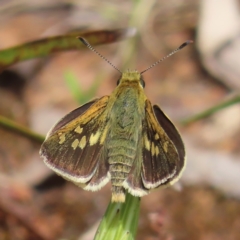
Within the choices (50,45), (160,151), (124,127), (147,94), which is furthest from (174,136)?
(147,94)

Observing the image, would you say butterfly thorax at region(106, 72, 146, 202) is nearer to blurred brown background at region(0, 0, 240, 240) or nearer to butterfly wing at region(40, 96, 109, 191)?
butterfly wing at region(40, 96, 109, 191)

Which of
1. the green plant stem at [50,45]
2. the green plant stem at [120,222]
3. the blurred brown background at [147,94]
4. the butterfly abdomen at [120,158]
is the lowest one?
the green plant stem at [120,222]

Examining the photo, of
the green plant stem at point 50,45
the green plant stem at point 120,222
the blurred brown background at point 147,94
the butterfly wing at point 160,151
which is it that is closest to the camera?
the green plant stem at point 120,222

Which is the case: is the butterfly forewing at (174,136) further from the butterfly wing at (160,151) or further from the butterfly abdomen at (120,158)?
the butterfly abdomen at (120,158)

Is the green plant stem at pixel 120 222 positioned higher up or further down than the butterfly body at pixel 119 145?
further down

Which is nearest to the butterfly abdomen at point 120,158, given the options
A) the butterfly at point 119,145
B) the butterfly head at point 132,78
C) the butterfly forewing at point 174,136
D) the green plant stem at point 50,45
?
the butterfly at point 119,145

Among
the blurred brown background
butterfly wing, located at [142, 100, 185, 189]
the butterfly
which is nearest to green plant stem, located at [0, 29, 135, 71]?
the butterfly
